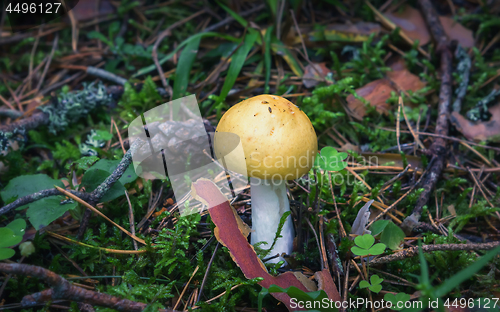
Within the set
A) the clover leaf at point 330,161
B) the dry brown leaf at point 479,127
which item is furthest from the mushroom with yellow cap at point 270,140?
the dry brown leaf at point 479,127

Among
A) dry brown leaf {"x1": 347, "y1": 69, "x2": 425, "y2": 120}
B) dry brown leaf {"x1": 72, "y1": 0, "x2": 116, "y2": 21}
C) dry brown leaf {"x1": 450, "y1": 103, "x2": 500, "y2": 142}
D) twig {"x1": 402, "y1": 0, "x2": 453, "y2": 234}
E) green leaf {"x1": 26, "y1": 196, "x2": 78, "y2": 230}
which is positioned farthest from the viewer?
dry brown leaf {"x1": 72, "y1": 0, "x2": 116, "y2": 21}

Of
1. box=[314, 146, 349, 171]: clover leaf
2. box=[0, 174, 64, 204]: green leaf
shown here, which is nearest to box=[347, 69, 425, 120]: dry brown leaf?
box=[314, 146, 349, 171]: clover leaf

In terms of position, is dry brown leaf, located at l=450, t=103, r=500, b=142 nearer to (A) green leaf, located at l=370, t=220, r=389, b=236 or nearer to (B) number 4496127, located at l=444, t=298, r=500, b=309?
(A) green leaf, located at l=370, t=220, r=389, b=236

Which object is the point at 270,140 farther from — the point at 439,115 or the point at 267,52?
the point at 439,115

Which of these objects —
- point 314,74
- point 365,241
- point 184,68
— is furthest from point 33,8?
point 365,241

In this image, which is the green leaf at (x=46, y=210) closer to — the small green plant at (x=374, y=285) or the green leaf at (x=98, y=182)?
the green leaf at (x=98, y=182)
